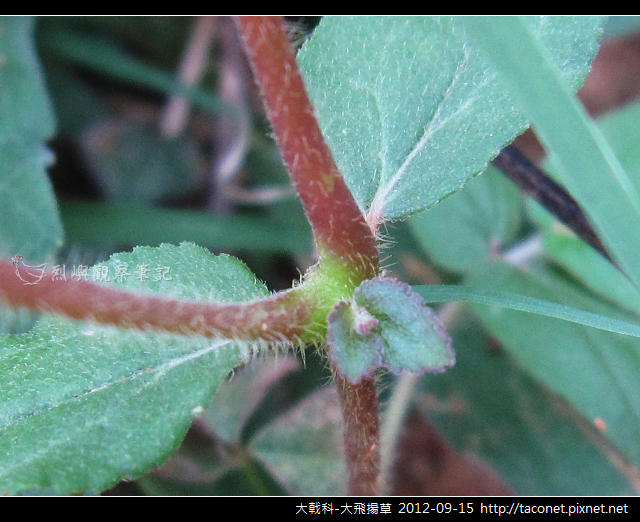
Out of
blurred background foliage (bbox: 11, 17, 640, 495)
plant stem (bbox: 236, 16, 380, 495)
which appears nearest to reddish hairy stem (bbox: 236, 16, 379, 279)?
plant stem (bbox: 236, 16, 380, 495)

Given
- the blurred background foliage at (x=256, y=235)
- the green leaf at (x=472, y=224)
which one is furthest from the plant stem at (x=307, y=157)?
the green leaf at (x=472, y=224)

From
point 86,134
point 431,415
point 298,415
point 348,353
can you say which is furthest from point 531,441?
point 86,134

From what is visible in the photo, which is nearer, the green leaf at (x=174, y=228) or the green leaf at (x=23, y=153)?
the green leaf at (x=23, y=153)

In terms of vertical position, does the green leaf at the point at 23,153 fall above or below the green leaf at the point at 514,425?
above

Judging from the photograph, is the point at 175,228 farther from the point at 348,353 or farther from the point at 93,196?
the point at 348,353

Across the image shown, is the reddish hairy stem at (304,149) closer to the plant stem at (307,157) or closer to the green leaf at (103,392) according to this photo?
the plant stem at (307,157)

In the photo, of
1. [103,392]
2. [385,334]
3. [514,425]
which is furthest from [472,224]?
[103,392]

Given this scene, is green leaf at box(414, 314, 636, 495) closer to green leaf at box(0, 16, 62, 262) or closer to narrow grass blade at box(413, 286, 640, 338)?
narrow grass blade at box(413, 286, 640, 338)
